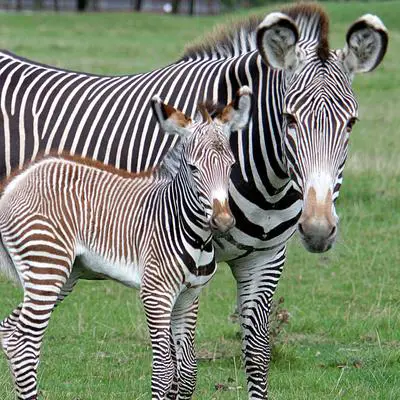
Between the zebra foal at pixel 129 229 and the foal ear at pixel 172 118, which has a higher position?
the foal ear at pixel 172 118

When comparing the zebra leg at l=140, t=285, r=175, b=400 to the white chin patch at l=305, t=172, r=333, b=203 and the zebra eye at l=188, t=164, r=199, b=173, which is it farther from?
the white chin patch at l=305, t=172, r=333, b=203

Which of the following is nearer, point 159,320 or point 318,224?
point 318,224

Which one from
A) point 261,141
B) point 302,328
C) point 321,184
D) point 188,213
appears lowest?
point 302,328

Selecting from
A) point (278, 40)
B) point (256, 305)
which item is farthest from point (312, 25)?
point (256, 305)

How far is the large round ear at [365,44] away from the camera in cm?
598

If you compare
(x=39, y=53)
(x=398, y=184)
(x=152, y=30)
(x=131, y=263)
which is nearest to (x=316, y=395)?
(x=131, y=263)

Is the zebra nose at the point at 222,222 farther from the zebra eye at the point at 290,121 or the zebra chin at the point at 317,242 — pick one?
the zebra eye at the point at 290,121

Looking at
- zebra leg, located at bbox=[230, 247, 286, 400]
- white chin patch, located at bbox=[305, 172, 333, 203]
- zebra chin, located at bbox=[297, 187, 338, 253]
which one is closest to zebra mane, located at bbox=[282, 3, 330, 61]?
white chin patch, located at bbox=[305, 172, 333, 203]

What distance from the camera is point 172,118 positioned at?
5.86 meters

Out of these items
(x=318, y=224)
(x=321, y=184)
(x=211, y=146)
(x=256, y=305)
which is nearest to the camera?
(x=318, y=224)

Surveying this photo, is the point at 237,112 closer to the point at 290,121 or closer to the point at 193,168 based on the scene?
the point at 290,121

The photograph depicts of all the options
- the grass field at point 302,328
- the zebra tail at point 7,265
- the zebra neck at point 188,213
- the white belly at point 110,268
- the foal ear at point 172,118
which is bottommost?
the grass field at point 302,328

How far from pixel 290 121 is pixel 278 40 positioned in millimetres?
523

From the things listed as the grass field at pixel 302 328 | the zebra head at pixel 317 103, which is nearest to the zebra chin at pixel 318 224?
the zebra head at pixel 317 103
